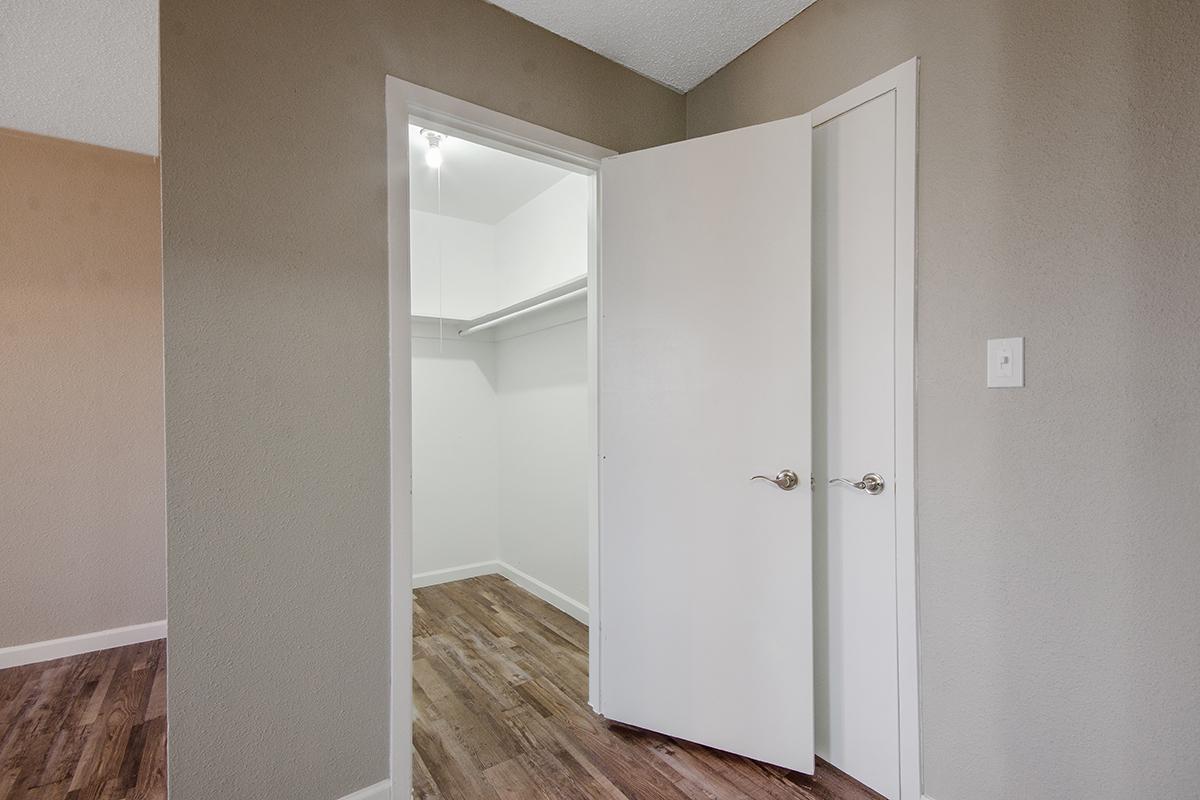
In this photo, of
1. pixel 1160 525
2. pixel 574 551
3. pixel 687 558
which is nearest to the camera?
pixel 1160 525

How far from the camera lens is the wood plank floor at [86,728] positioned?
1.74m

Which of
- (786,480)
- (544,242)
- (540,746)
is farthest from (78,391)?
(786,480)

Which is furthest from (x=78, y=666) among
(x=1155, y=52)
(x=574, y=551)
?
(x=1155, y=52)

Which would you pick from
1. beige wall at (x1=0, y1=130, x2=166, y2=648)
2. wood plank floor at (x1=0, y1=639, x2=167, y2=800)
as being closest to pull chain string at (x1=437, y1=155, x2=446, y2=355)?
beige wall at (x1=0, y1=130, x2=166, y2=648)

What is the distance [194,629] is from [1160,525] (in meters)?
2.18

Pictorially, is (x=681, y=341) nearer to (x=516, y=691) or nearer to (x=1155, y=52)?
(x=1155, y=52)

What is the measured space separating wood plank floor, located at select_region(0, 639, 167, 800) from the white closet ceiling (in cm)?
262

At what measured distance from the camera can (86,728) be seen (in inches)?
81.3

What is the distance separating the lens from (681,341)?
1.90 m

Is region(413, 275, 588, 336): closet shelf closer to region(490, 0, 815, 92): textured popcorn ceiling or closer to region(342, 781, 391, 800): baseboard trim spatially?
region(490, 0, 815, 92): textured popcorn ceiling

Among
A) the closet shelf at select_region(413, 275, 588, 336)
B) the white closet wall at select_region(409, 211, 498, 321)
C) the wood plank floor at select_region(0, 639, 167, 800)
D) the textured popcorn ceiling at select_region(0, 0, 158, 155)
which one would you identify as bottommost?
the wood plank floor at select_region(0, 639, 167, 800)

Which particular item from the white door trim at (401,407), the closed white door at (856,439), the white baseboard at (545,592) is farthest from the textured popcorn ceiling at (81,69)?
the white baseboard at (545,592)

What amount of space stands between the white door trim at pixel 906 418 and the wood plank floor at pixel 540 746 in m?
0.31

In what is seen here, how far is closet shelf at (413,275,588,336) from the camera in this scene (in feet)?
8.97
